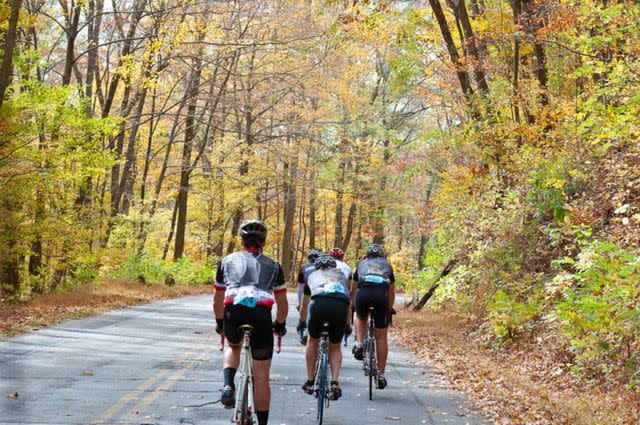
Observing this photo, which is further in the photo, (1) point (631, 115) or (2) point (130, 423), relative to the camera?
(1) point (631, 115)

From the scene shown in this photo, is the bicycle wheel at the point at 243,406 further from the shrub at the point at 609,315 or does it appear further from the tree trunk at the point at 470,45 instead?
the tree trunk at the point at 470,45

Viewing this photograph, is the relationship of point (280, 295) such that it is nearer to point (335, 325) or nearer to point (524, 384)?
point (335, 325)

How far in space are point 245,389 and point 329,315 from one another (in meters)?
2.33

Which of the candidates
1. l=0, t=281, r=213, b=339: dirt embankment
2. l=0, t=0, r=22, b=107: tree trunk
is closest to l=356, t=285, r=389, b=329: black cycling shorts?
l=0, t=281, r=213, b=339: dirt embankment

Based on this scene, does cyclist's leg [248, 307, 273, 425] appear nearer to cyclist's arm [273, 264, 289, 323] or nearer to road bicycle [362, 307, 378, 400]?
cyclist's arm [273, 264, 289, 323]

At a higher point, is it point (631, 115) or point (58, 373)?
point (631, 115)

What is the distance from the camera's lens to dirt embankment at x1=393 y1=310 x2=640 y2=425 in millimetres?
8312

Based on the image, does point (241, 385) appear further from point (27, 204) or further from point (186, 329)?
Answer: point (27, 204)

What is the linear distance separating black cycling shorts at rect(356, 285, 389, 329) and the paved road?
41.2 inches

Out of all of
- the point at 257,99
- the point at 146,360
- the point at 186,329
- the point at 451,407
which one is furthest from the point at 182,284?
the point at 451,407

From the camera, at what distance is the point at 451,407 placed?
30.3ft

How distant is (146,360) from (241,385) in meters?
6.06

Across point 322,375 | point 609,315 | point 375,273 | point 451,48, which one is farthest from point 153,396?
point 451,48

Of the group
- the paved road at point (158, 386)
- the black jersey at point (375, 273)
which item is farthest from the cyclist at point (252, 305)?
the black jersey at point (375, 273)
